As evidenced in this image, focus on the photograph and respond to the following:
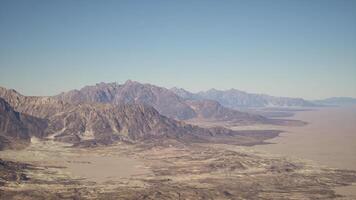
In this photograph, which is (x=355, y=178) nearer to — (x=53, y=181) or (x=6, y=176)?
(x=53, y=181)

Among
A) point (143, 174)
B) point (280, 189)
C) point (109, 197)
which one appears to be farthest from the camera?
point (143, 174)

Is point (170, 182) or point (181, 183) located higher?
point (181, 183)

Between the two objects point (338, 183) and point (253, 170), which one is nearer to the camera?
point (338, 183)

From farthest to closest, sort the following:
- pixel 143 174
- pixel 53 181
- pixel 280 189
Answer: pixel 143 174 → pixel 53 181 → pixel 280 189

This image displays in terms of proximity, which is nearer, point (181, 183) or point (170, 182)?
point (181, 183)

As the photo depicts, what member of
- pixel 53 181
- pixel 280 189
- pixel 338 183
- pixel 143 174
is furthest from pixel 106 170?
pixel 338 183

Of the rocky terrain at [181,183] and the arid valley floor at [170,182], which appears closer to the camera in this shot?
the rocky terrain at [181,183]

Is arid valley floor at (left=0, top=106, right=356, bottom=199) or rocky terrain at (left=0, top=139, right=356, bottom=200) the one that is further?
arid valley floor at (left=0, top=106, right=356, bottom=199)

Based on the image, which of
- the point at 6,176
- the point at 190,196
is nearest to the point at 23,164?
the point at 6,176

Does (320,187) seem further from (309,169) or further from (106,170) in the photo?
(106,170)
